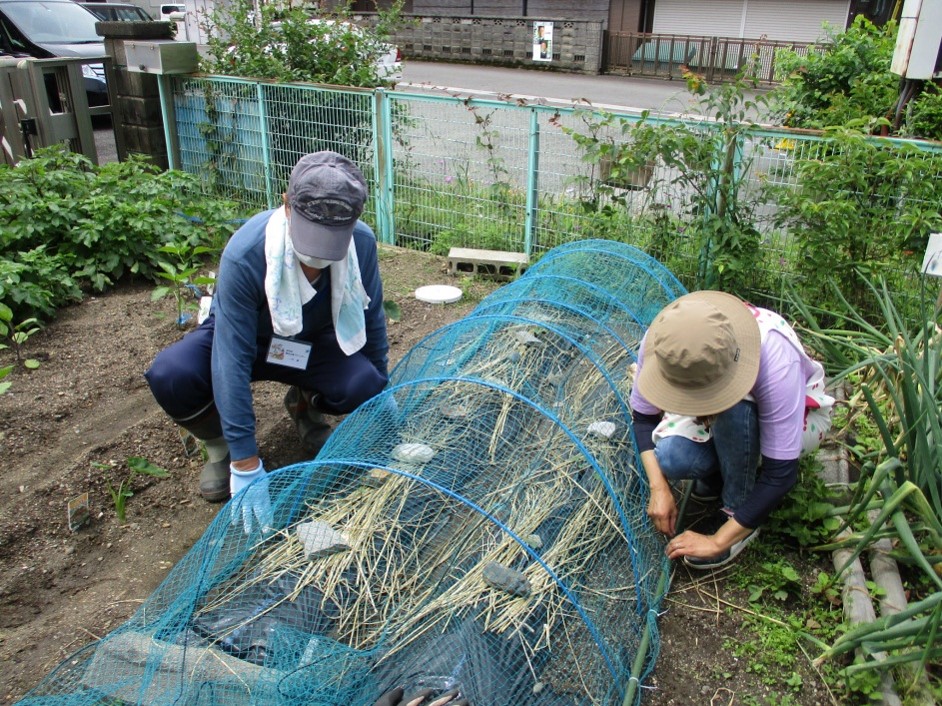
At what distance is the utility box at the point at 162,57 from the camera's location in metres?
5.87

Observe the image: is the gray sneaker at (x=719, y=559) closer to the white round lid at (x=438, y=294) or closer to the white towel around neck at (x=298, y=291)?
the white towel around neck at (x=298, y=291)

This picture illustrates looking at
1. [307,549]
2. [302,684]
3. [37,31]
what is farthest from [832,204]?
[37,31]

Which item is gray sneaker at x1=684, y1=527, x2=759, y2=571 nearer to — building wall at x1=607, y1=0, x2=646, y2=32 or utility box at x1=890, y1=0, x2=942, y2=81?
utility box at x1=890, y1=0, x2=942, y2=81

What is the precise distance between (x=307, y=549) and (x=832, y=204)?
116 inches

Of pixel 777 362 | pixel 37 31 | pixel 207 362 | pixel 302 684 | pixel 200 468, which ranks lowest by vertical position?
pixel 200 468

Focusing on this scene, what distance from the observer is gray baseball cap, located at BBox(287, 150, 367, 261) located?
237 centimetres

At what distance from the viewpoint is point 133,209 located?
15.7 ft

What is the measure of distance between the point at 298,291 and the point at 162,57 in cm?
422

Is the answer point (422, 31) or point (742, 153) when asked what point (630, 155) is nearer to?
point (742, 153)

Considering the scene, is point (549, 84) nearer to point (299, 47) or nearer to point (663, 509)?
point (299, 47)

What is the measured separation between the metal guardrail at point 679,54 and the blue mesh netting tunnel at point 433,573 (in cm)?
1641

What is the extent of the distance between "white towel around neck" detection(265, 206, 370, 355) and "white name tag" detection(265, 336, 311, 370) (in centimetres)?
9

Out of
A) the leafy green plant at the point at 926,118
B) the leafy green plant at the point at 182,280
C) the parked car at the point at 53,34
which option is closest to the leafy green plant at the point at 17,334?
the leafy green plant at the point at 182,280

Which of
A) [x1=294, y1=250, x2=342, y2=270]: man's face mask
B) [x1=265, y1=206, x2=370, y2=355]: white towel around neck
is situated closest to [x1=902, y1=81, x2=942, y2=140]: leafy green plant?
[x1=265, y1=206, x2=370, y2=355]: white towel around neck
